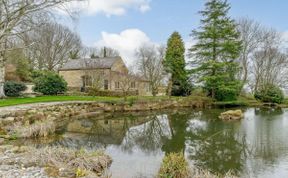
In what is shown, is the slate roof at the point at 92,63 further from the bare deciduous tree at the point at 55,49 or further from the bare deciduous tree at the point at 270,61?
the bare deciduous tree at the point at 270,61

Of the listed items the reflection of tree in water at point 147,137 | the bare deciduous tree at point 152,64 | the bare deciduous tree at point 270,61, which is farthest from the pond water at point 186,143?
the bare deciduous tree at point 270,61

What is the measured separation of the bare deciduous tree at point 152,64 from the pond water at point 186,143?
523 inches

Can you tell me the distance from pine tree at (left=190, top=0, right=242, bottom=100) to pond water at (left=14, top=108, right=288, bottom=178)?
1286cm

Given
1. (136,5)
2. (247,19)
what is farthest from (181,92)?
(136,5)

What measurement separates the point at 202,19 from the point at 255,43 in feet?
27.0

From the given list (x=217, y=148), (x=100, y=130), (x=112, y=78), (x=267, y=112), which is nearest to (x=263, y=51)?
(x=267, y=112)

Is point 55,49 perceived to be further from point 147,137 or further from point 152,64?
point 147,137

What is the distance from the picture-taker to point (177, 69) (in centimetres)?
3316

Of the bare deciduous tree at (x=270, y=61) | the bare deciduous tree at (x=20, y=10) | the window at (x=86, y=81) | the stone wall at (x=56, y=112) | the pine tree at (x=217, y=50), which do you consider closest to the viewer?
the stone wall at (x=56, y=112)

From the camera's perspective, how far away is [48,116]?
1603cm

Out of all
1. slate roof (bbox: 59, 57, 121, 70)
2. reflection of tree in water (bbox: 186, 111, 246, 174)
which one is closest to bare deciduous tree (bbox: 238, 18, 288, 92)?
slate roof (bbox: 59, 57, 121, 70)

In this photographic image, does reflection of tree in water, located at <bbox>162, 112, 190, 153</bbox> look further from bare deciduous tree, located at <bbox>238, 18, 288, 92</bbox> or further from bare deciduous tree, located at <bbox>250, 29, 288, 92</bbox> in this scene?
bare deciduous tree, located at <bbox>250, 29, 288, 92</bbox>

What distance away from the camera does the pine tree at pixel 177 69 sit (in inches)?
1296

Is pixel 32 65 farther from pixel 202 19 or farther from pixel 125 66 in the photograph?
pixel 202 19
